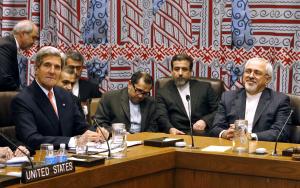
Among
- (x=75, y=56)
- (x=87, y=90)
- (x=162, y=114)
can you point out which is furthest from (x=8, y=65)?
(x=162, y=114)

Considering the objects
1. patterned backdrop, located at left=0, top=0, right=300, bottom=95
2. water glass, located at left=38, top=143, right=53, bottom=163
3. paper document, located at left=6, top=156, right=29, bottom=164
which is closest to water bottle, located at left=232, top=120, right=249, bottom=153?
water glass, located at left=38, top=143, right=53, bottom=163

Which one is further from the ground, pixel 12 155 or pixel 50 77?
pixel 50 77

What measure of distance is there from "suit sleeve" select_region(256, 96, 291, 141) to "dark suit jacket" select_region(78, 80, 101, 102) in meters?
2.19

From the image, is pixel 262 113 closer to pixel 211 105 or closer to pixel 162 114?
pixel 211 105

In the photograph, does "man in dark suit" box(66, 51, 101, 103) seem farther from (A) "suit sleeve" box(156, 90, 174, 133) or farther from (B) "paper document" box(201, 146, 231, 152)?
(B) "paper document" box(201, 146, 231, 152)

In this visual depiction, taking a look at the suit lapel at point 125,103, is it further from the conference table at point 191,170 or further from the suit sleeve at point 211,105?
the conference table at point 191,170

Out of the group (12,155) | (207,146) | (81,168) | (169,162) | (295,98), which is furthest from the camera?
(295,98)

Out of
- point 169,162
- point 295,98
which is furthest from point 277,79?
point 169,162

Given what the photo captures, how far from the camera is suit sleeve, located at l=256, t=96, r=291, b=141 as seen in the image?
16.7 feet

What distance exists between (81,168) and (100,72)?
3966 millimetres

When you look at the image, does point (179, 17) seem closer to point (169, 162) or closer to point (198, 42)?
point (198, 42)

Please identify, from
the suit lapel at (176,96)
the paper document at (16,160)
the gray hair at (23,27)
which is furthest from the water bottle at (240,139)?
the gray hair at (23,27)

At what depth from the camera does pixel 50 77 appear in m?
4.43

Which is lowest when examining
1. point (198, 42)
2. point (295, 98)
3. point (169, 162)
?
point (169, 162)
